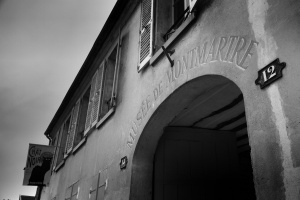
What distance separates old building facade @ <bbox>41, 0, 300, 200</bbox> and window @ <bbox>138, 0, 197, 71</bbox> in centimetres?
2

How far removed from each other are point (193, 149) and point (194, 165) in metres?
0.26

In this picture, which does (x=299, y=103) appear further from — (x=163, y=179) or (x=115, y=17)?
(x=115, y=17)

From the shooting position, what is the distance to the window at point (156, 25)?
480cm

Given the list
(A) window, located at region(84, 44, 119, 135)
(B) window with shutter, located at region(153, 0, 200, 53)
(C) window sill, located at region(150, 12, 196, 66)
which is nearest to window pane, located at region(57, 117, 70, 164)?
(A) window, located at region(84, 44, 119, 135)

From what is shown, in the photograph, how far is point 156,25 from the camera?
4914 millimetres

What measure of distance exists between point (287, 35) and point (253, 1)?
0.66 m

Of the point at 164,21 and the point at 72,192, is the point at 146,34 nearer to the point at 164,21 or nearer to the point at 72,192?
the point at 164,21

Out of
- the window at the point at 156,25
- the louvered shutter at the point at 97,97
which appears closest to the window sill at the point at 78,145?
the louvered shutter at the point at 97,97

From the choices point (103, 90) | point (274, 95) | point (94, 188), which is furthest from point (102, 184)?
point (274, 95)

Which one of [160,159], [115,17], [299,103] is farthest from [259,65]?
[115,17]

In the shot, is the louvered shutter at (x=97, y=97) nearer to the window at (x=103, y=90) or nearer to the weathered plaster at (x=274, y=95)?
the window at (x=103, y=90)

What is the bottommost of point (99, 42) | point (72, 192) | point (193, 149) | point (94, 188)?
point (94, 188)

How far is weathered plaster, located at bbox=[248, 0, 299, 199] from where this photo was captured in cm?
199

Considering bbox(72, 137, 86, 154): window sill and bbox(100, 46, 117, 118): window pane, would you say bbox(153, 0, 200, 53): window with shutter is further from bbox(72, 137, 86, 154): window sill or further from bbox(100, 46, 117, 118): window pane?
bbox(72, 137, 86, 154): window sill
